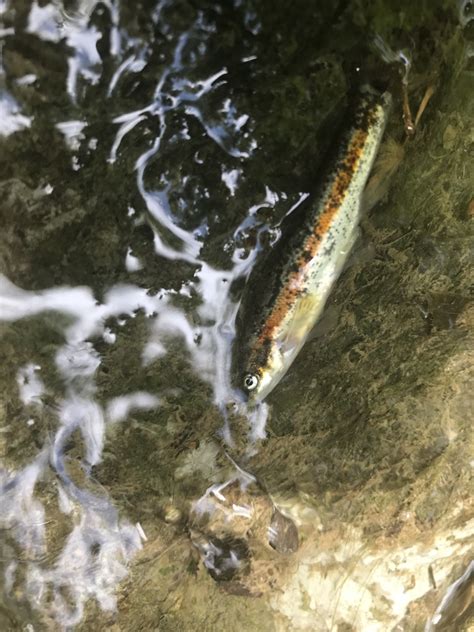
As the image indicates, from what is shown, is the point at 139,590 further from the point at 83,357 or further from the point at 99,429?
the point at 83,357

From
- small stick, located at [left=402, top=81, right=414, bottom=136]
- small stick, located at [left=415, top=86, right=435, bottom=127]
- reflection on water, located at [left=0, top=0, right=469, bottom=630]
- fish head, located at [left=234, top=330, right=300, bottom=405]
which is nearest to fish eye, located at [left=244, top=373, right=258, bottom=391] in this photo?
fish head, located at [left=234, top=330, right=300, bottom=405]

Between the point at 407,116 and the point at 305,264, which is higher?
the point at 407,116

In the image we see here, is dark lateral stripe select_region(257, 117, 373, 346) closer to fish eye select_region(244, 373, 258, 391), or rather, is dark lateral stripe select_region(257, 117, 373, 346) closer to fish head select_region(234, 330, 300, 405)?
fish head select_region(234, 330, 300, 405)

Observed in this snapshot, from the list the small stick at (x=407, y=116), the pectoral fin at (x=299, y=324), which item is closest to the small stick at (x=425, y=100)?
the small stick at (x=407, y=116)

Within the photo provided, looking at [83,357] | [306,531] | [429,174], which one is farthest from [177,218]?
[306,531]

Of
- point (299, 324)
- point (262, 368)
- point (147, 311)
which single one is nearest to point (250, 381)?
point (262, 368)

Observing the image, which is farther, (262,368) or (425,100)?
(262,368)

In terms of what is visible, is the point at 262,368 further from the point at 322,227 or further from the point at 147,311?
the point at 322,227
